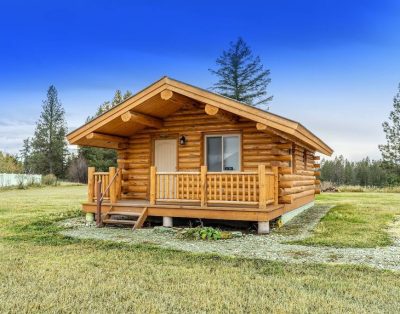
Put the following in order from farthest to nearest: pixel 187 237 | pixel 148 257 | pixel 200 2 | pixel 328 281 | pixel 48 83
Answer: pixel 48 83, pixel 200 2, pixel 187 237, pixel 148 257, pixel 328 281

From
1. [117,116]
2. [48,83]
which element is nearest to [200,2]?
[117,116]

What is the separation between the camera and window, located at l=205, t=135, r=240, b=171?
11648mm

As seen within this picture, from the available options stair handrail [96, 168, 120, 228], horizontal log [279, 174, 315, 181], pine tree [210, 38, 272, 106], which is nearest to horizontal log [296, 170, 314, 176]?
horizontal log [279, 174, 315, 181]

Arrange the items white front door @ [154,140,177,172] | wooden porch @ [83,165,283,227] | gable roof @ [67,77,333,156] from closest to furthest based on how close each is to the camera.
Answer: wooden porch @ [83,165,283,227] < gable roof @ [67,77,333,156] < white front door @ [154,140,177,172]

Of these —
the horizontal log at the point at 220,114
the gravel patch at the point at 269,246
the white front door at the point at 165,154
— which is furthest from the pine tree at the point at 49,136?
the horizontal log at the point at 220,114

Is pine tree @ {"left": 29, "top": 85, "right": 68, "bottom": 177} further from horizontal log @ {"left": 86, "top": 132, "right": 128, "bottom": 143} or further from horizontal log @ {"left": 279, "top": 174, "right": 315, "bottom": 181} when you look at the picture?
horizontal log @ {"left": 279, "top": 174, "right": 315, "bottom": 181}

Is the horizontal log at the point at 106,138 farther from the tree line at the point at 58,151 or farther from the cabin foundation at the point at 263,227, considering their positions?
the tree line at the point at 58,151

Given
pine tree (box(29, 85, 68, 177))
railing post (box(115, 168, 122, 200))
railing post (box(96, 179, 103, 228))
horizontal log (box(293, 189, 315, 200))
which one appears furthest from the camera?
pine tree (box(29, 85, 68, 177))

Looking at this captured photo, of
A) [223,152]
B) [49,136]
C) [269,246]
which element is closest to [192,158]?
[223,152]

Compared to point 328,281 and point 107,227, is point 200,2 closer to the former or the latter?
point 107,227

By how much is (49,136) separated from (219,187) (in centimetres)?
5216

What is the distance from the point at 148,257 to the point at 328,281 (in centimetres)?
315

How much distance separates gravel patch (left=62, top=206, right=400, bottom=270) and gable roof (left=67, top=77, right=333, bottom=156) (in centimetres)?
270

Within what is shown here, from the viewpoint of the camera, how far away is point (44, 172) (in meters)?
58.0
